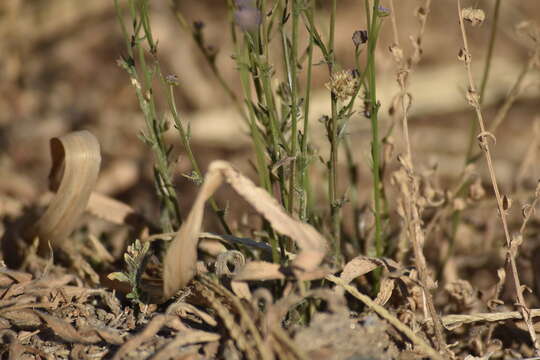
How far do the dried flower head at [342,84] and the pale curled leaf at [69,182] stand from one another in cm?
63

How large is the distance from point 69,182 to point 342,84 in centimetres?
74

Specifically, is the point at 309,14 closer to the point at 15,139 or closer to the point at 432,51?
the point at 15,139

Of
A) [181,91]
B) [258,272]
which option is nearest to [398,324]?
Result: [258,272]

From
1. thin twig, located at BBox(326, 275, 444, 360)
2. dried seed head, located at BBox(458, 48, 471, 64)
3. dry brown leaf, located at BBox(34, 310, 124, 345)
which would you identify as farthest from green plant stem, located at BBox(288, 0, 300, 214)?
dry brown leaf, located at BBox(34, 310, 124, 345)

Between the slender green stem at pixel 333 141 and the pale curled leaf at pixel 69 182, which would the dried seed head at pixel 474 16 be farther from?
the pale curled leaf at pixel 69 182

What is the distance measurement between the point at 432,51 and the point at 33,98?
7.61 feet

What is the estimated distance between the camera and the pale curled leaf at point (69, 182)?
1629mm

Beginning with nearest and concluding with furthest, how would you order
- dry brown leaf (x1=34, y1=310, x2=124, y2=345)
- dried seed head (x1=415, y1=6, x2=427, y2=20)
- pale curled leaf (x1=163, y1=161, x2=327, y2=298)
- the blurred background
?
pale curled leaf (x1=163, y1=161, x2=327, y2=298) → dry brown leaf (x1=34, y1=310, x2=124, y2=345) → dried seed head (x1=415, y1=6, x2=427, y2=20) → the blurred background

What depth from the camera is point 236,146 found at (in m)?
3.48

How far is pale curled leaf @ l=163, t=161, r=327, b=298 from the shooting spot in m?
1.26

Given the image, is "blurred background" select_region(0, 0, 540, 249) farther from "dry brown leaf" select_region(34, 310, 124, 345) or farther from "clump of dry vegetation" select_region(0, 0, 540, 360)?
"dry brown leaf" select_region(34, 310, 124, 345)

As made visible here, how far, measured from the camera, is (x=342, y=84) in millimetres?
1300

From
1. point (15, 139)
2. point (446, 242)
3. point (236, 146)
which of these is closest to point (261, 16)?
point (446, 242)

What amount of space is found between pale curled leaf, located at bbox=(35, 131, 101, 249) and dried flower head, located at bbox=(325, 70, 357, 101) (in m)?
0.63
